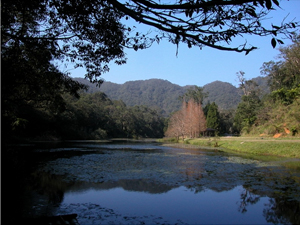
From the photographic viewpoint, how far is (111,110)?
90.6m

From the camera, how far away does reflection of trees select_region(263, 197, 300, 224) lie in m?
5.84

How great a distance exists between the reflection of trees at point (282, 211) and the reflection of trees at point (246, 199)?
1.37 ft

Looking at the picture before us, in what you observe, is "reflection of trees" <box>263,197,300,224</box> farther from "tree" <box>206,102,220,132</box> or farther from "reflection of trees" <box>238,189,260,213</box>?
"tree" <box>206,102,220,132</box>

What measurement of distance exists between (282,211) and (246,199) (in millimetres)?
1276

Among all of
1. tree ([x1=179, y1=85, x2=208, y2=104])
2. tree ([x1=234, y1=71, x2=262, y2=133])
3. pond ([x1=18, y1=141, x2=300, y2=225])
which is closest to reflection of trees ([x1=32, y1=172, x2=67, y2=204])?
pond ([x1=18, y1=141, x2=300, y2=225])

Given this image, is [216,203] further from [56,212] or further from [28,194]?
[28,194]

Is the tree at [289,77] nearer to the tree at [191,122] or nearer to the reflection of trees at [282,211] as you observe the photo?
the tree at [191,122]

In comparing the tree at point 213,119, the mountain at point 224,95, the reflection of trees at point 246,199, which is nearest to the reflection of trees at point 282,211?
the reflection of trees at point 246,199

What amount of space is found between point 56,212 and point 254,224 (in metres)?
4.21

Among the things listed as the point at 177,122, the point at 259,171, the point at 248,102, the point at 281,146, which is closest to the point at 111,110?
the point at 177,122

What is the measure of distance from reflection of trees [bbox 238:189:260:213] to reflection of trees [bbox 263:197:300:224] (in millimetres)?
418

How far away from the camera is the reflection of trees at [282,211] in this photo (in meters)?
5.84

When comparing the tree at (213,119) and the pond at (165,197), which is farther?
the tree at (213,119)

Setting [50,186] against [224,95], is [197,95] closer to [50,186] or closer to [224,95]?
[50,186]
